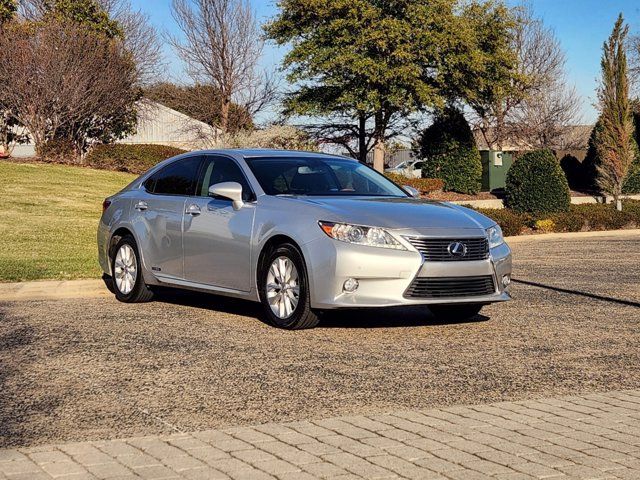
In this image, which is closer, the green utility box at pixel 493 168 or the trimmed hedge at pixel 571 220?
the trimmed hedge at pixel 571 220

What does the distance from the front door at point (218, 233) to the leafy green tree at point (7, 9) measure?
43917mm

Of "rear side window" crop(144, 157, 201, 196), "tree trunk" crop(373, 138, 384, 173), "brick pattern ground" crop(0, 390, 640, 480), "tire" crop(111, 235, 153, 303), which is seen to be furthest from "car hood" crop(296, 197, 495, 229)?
"tree trunk" crop(373, 138, 384, 173)

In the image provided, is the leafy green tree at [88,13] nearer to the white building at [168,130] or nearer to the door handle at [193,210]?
the white building at [168,130]

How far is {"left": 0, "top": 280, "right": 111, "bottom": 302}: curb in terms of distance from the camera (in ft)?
39.8

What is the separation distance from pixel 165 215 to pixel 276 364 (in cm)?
364

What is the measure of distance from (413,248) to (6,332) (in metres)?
3.73

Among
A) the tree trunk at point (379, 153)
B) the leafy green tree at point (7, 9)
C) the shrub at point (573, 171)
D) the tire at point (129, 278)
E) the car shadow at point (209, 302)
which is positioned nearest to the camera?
the car shadow at point (209, 302)

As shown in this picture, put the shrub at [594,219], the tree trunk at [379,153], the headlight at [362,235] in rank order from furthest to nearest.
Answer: the tree trunk at [379,153]
the shrub at [594,219]
the headlight at [362,235]

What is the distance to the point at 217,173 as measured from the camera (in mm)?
10930

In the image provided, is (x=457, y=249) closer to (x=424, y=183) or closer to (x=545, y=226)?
(x=545, y=226)

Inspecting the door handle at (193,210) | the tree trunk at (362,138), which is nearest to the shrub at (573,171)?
the tree trunk at (362,138)

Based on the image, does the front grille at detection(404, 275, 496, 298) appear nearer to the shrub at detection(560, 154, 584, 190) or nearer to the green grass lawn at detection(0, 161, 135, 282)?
the green grass lawn at detection(0, 161, 135, 282)

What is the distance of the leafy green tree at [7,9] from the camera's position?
172 feet

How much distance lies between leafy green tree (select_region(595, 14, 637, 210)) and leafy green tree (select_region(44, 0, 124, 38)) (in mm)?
29064
